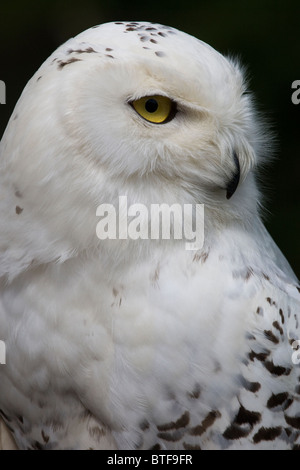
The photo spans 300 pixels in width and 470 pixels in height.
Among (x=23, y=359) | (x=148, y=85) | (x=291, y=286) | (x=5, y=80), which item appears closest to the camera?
(x=148, y=85)

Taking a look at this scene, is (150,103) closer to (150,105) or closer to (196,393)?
(150,105)

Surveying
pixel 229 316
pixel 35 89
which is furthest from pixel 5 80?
pixel 229 316

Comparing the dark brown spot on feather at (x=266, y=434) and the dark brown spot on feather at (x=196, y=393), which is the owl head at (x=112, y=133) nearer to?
the dark brown spot on feather at (x=196, y=393)

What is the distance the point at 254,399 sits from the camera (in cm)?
171

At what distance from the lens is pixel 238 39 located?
3.38 metres

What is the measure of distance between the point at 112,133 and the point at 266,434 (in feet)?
2.59

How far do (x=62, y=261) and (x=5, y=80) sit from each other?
2.43 meters

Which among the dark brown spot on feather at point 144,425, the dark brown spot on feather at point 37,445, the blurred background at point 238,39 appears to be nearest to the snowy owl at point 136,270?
the dark brown spot on feather at point 144,425

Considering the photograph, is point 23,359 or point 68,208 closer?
point 68,208

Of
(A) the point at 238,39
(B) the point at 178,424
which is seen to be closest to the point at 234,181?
(B) the point at 178,424

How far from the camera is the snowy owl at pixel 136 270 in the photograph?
1.65 m

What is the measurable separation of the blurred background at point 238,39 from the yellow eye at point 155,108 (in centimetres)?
154

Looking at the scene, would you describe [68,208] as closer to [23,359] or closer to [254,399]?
[23,359]

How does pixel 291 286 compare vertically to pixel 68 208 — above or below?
below
